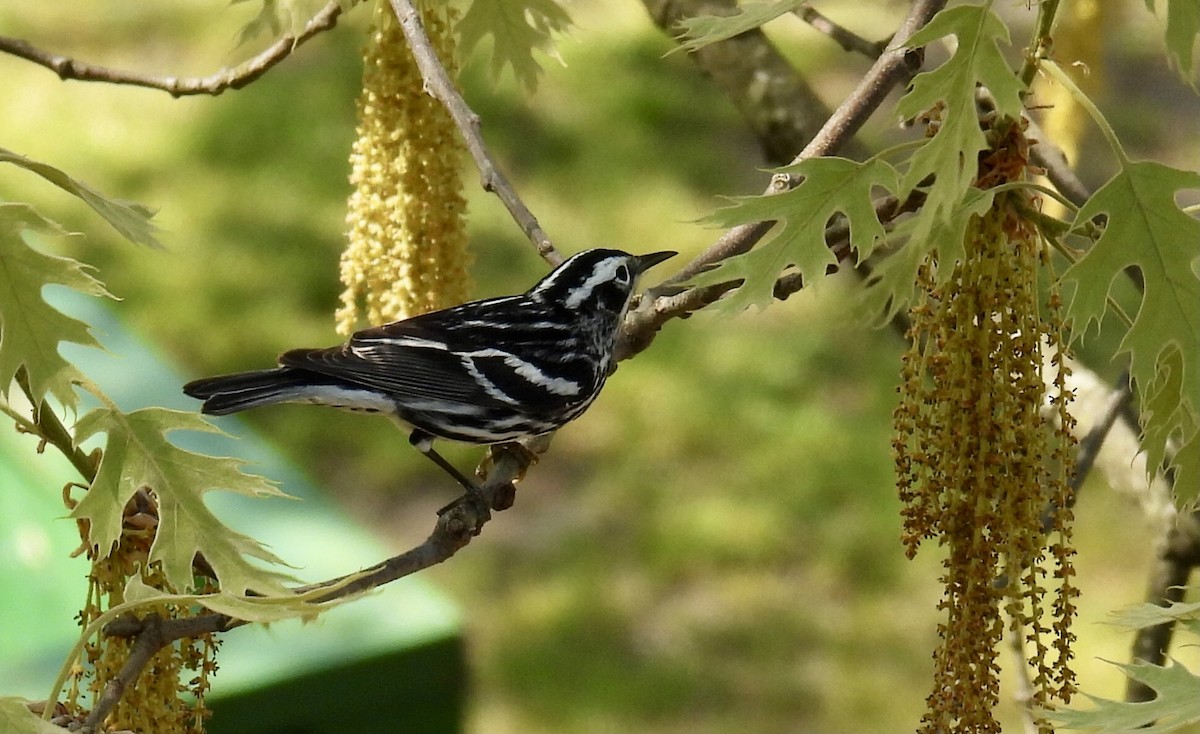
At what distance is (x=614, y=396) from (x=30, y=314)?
4274 millimetres

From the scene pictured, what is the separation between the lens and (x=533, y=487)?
217 inches

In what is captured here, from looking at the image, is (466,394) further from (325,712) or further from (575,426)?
(575,426)

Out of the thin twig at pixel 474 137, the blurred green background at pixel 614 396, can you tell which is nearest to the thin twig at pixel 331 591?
the thin twig at pixel 474 137

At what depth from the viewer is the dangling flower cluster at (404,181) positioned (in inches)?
85.7

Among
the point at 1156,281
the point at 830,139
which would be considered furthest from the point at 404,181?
the point at 1156,281

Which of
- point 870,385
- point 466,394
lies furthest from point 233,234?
point 466,394

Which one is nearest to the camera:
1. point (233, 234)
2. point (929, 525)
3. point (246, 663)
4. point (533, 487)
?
point (929, 525)

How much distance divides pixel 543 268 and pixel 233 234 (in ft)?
4.89

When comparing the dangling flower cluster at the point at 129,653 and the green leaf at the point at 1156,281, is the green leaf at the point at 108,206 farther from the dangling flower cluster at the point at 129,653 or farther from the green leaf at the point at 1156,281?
the green leaf at the point at 1156,281

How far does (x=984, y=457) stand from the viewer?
1516 millimetres

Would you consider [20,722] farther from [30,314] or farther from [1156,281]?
[1156,281]

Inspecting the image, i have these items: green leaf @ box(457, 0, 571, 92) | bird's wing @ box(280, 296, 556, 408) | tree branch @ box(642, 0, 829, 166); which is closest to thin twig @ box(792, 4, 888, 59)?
tree branch @ box(642, 0, 829, 166)

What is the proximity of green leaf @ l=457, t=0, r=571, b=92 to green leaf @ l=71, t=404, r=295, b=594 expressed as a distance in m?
0.93

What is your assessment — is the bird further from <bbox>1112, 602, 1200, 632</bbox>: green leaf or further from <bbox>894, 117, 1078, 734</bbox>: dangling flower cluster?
<bbox>1112, 602, 1200, 632</bbox>: green leaf
